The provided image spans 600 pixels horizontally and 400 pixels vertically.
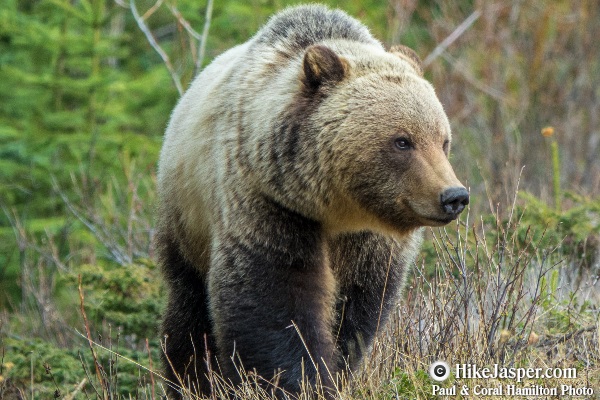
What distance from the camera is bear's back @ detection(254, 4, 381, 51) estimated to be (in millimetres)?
5824

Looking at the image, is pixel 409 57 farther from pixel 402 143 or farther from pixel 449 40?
pixel 449 40

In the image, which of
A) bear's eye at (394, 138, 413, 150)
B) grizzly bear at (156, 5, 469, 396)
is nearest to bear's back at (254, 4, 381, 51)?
grizzly bear at (156, 5, 469, 396)

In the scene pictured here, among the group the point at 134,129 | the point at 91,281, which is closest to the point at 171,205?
the point at 91,281

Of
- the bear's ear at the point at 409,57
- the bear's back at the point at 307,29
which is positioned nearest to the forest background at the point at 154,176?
the bear's ear at the point at 409,57

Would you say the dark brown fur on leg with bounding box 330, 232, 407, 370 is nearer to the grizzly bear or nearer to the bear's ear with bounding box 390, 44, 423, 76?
the grizzly bear

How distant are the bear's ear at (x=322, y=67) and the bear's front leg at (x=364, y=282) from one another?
0.87m

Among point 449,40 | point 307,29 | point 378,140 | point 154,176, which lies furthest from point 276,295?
point 449,40

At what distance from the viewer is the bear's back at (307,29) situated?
5824mm

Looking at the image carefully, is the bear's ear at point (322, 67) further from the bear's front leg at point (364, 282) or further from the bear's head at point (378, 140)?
the bear's front leg at point (364, 282)

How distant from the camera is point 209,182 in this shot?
571 cm

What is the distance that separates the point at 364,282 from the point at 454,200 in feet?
3.35

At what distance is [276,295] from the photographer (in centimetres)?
530

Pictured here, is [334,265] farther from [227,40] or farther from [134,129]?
[134,129]

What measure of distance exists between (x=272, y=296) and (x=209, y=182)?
81cm
